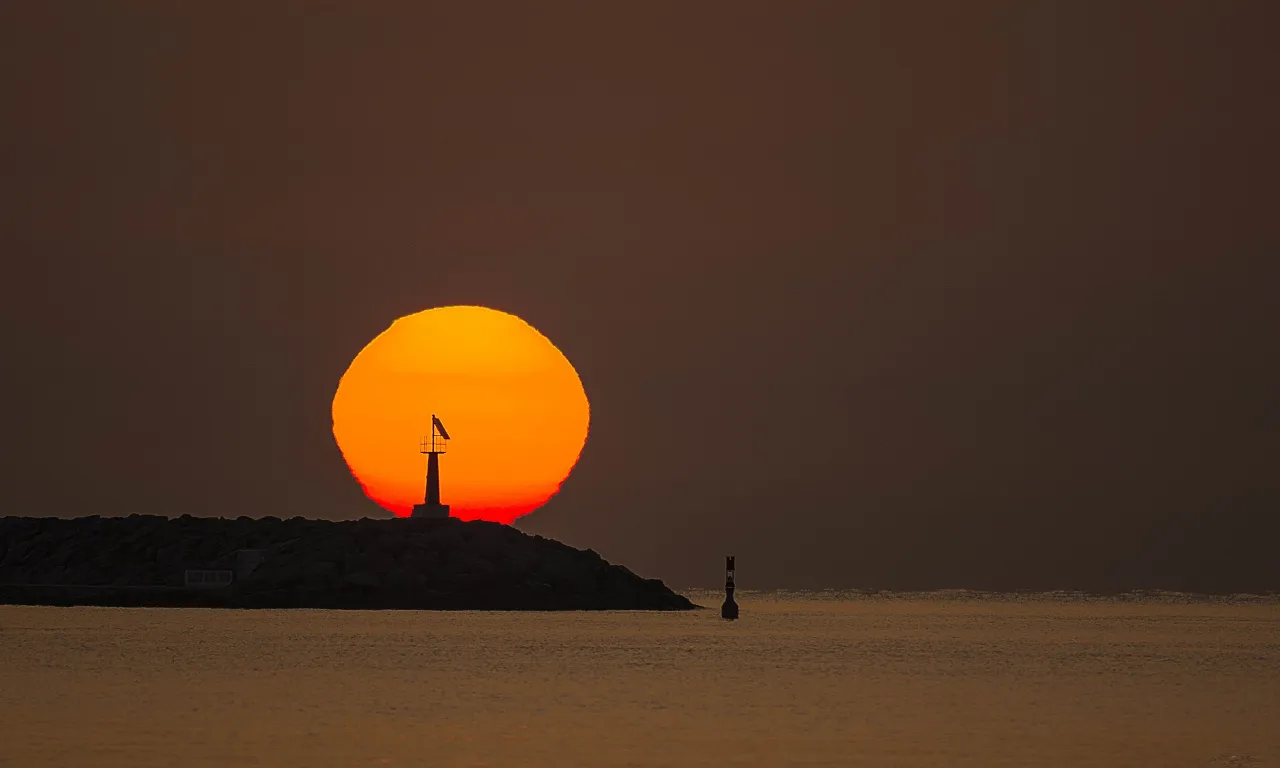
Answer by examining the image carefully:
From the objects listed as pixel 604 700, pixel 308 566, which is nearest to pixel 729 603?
pixel 308 566

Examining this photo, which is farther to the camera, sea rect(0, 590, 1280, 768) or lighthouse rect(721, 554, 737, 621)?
lighthouse rect(721, 554, 737, 621)

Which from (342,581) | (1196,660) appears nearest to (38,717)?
(1196,660)

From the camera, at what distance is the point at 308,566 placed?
369 ft

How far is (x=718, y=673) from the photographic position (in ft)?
215

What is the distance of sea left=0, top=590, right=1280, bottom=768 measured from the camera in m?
40.0

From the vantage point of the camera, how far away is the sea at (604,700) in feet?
131

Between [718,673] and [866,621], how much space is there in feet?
269

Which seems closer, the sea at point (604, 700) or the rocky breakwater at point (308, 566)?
the sea at point (604, 700)

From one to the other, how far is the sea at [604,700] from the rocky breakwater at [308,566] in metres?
9.79

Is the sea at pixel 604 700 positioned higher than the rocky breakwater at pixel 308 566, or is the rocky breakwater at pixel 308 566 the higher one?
the rocky breakwater at pixel 308 566

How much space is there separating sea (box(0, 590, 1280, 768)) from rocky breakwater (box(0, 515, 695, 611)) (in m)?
9.79

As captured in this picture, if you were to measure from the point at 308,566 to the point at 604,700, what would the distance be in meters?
61.3

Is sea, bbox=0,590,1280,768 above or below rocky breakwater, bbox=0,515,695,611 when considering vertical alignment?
below

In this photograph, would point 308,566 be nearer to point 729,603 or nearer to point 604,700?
point 729,603
